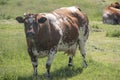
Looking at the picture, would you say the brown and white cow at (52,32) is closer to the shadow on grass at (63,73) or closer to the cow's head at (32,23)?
the cow's head at (32,23)

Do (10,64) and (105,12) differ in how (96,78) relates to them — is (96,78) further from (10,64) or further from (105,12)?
(105,12)

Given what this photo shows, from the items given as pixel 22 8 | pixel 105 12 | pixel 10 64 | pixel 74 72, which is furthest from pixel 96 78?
pixel 22 8

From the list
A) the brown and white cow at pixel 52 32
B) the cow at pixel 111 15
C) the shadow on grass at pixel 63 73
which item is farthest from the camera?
the cow at pixel 111 15

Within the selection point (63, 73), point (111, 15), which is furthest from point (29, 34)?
point (111, 15)

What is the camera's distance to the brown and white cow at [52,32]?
973 cm

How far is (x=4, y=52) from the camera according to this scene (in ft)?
40.0

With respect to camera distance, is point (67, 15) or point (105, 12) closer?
point (67, 15)

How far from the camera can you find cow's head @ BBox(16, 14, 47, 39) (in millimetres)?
9492

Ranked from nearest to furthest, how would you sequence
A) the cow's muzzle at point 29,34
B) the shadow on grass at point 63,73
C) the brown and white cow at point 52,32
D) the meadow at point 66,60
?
1. the cow's muzzle at point 29,34
2. the brown and white cow at point 52,32
3. the shadow on grass at point 63,73
4. the meadow at point 66,60

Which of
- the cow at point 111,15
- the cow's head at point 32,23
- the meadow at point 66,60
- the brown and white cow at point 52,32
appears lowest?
the cow at point 111,15

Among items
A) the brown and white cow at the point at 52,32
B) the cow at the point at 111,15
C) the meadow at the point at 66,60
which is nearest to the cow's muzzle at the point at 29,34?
the brown and white cow at the point at 52,32

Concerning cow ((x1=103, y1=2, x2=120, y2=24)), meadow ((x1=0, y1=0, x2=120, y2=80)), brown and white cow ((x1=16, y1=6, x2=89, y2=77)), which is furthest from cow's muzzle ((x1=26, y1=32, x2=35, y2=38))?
cow ((x1=103, y1=2, x2=120, y2=24))

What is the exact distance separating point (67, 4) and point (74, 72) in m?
16.0

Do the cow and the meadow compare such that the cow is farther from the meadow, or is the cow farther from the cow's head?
the cow's head
